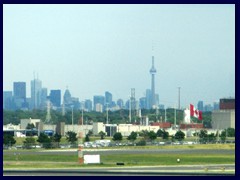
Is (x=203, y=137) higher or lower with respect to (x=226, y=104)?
lower

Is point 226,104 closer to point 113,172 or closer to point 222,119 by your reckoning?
point 222,119

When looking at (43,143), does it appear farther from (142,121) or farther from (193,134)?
(142,121)

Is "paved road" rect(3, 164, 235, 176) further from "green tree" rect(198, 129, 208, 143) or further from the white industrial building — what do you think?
the white industrial building

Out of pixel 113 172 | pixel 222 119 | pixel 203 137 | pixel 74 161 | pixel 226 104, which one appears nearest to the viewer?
pixel 113 172

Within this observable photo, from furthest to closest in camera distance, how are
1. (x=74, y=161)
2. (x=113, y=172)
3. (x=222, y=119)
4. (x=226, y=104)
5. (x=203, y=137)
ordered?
(x=226, y=104) < (x=222, y=119) < (x=203, y=137) < (x=74, y=161) < (x=113, y=172)

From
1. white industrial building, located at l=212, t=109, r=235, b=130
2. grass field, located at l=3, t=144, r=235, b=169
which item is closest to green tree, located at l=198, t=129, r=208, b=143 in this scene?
white industrial building, located at l=212, t=109, r=235, b=130

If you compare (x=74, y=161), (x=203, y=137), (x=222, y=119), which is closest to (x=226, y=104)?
(x=222, y=119)

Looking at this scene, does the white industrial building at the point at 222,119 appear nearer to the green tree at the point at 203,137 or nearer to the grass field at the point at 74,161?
the green tree at the point at 203,137

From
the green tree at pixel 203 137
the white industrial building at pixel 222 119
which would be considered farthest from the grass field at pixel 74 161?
the white industrial building at pixel 222 119

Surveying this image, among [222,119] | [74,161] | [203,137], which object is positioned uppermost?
[222,119]

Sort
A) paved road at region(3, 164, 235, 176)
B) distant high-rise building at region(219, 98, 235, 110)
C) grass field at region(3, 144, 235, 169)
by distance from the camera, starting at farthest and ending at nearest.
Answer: distant high-rise building at region(219, 98, 235, 110) < grass field at region(3, 144, 235, 169) < paved road at region(3, 164, 235, 176)

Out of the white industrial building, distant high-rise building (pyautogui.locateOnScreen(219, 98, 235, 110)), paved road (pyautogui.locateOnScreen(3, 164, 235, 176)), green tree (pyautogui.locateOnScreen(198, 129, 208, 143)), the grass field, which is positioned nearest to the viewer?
paved road (pyautogui.locateOnScreen(3, 164, 235, 176))

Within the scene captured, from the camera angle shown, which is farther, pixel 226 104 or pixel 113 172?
pixel 226 104
